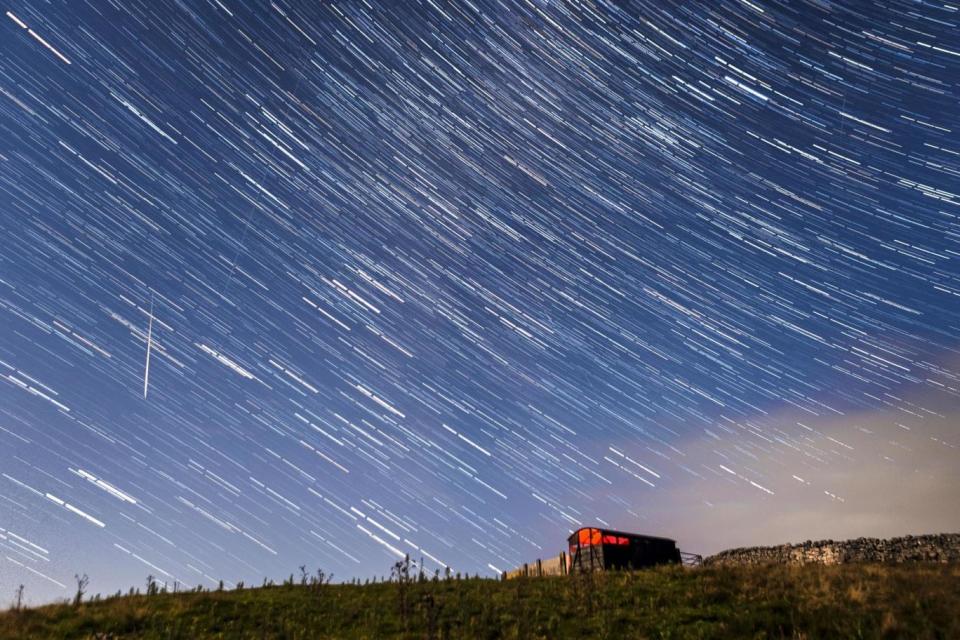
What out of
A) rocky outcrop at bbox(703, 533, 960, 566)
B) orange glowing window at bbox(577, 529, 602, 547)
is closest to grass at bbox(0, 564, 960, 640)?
rocky outcrop at bbox(703, 533, 960, 566)

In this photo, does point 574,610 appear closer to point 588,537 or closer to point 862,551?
point 588,537

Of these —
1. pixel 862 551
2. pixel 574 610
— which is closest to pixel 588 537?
pixel 862 551

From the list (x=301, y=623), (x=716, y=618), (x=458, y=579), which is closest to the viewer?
(x=716, y=618)

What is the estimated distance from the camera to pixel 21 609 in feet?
57.7

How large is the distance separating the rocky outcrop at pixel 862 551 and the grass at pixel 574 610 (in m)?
8.96

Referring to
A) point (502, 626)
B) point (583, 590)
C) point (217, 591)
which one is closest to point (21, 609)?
point (217, 591)

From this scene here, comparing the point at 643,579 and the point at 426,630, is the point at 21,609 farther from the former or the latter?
the point at 643,579

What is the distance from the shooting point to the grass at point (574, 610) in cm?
1335

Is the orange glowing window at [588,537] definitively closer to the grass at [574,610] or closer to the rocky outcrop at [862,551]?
the rocky outcrop at [862,551]

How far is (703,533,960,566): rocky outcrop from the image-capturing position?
26.8 m

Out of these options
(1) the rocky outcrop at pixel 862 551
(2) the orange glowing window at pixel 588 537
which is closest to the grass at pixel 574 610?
(1) the rocky outcrop at pixel 862 551

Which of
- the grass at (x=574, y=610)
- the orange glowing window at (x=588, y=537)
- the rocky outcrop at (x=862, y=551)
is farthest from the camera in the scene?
the orange glowing window at (x=588, y=537)

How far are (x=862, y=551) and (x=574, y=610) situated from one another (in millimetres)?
21444

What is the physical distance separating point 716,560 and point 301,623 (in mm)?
25840
